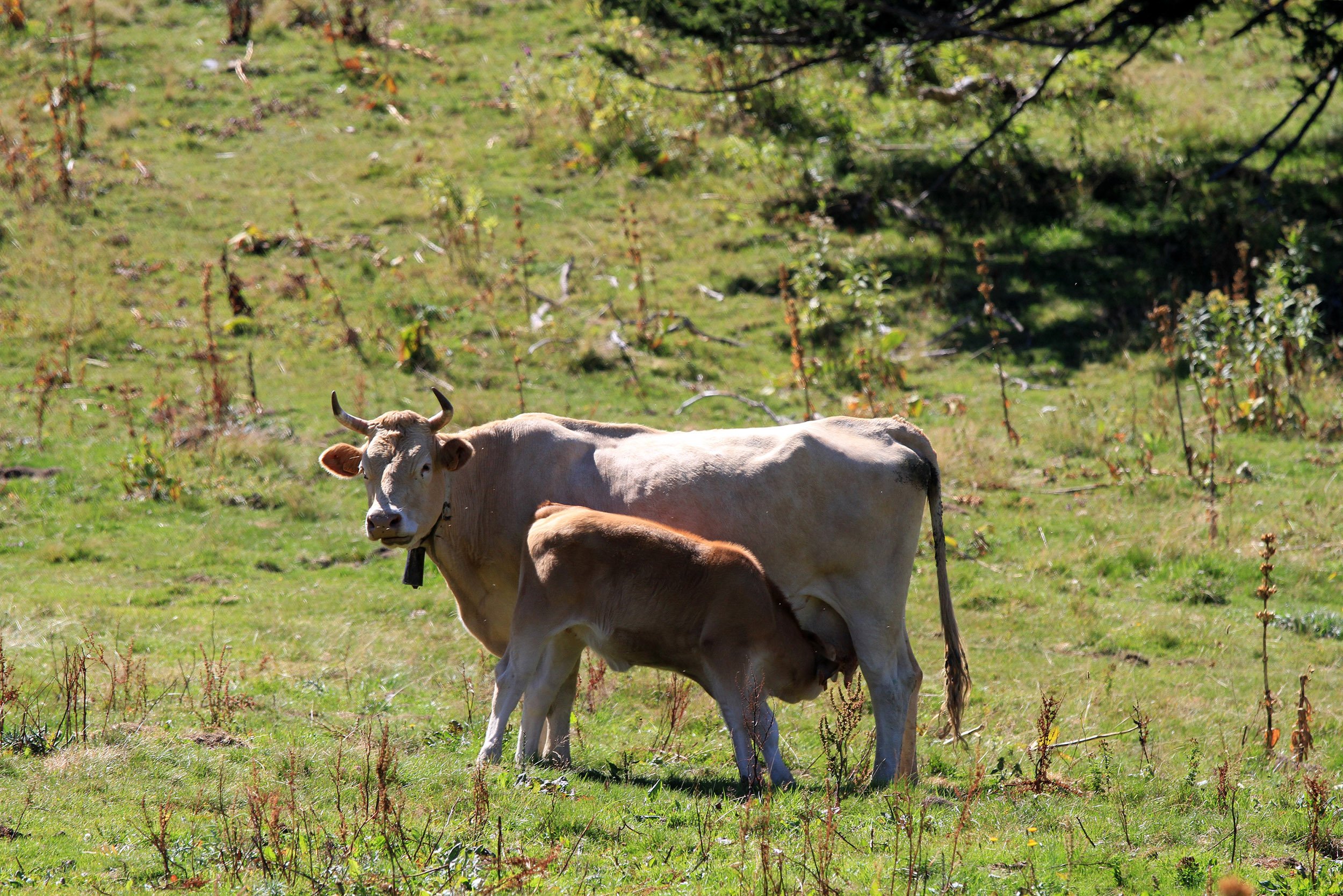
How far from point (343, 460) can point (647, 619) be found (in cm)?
253

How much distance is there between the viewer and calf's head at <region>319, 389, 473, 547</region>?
7801 millimetres

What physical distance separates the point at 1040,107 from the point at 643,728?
16952mm

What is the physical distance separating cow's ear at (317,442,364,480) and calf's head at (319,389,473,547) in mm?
14

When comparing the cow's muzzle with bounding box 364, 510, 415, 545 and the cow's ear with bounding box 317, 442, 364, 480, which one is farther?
the cow's ear with bounding box 317, 442, 364, 480

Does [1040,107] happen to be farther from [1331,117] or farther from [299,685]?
[299,685]

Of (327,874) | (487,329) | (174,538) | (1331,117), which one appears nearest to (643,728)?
(327,874)

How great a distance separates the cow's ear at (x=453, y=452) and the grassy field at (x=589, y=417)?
1.67m

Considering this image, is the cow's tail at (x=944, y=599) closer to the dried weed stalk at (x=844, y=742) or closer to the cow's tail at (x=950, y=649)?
the cow's tail at (x=950, y=649)

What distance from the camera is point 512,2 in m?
28.5

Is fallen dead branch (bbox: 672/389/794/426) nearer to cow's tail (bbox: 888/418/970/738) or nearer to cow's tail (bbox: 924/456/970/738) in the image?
cow's tail (bbox: 888/418/970/738)

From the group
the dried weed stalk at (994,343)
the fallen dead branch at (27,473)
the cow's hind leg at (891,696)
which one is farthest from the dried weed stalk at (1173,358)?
the fallen dead branch at (27,473)

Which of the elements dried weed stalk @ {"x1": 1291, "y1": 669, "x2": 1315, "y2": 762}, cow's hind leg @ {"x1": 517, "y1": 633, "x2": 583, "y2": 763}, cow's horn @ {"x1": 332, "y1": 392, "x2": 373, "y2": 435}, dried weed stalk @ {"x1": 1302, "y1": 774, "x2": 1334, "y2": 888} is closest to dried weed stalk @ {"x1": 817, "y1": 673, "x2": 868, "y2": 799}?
cow's hind leg @ {"x1": 517, "y1": 633, "x2": 583, "y2": 763}

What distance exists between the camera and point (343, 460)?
27.6 feet

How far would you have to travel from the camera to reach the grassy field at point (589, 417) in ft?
20.4
